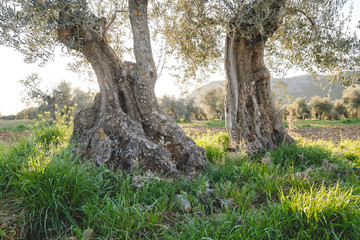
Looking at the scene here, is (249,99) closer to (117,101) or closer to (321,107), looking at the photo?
(117,101)

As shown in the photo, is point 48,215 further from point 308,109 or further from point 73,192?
point 308,109

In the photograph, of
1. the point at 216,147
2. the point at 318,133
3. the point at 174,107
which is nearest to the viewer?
the point at 216,147

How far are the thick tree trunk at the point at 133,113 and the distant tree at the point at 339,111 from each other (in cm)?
4508

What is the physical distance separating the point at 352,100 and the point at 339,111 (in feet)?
12.0

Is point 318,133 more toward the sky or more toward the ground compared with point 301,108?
more toward the ground

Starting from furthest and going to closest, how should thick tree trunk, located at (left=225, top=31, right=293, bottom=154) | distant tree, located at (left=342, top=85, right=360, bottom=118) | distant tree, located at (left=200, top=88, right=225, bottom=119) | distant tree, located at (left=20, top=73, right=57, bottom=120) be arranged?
distant tree, located at (left=200, top=88, right=225, bottom=119), distant tree, located at (left=342, top=85, right=360, bottom=118), distant tree, located at (left=20, top=73, right=57, bottom=120), thick tree trunk, located at (left=225, top=31, right=293, bottom=154)

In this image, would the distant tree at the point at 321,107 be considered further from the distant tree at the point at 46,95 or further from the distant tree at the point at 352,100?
the distant tree at the point at 46,95

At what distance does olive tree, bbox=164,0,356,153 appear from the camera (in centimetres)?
582

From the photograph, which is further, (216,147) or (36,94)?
(36,94)

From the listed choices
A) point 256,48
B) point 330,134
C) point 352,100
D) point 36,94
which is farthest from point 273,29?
point 352,100

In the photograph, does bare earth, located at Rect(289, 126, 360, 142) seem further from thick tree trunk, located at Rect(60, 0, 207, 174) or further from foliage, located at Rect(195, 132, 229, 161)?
thick tree trunk, located at Rect(60, 0, 207, 174)

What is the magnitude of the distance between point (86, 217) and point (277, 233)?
240 cm

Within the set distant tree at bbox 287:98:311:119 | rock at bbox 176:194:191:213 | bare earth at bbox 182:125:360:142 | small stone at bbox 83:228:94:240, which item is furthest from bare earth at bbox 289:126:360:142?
distant tree at bbox 287:98:311:119

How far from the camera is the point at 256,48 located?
6.88m
